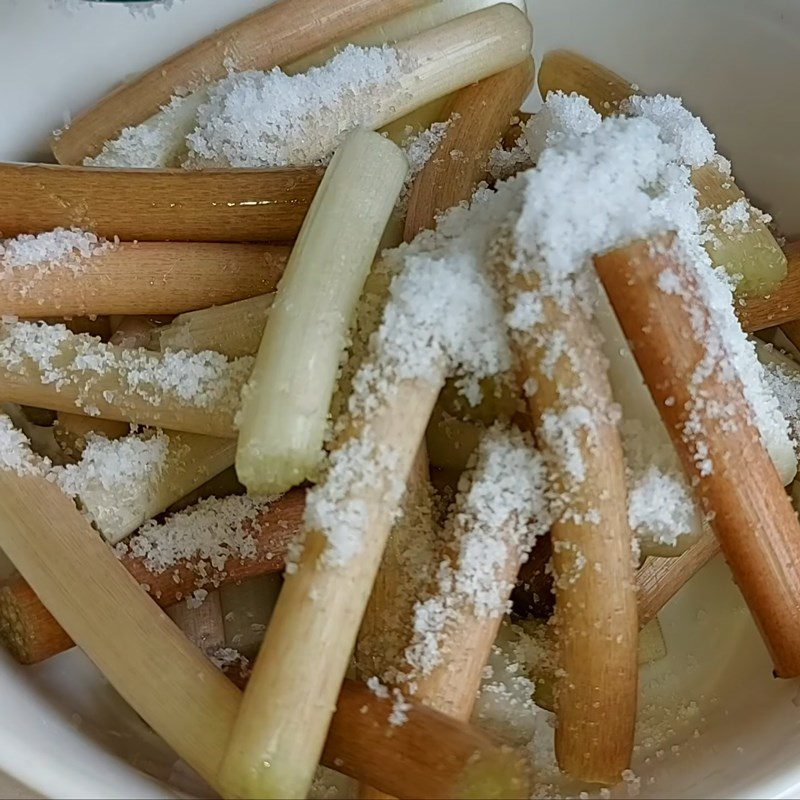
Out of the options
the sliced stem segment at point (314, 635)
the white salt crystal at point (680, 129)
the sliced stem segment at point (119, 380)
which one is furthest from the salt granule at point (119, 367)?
the white salt crystal at point (680, 129)

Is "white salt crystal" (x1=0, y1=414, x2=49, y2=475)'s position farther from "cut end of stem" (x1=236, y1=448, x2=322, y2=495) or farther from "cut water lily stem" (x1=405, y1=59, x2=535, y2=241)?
"cut water lily stem" (x1=405, y1=59, x2=535, y2=241)

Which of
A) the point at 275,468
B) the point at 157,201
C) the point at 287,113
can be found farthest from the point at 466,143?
the point at 275,468

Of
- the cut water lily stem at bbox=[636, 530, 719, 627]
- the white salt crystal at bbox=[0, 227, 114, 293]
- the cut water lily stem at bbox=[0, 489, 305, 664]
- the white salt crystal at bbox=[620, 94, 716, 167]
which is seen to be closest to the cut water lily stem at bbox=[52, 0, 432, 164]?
the white salt crystal at bbox=[0, 227, 114, 293]

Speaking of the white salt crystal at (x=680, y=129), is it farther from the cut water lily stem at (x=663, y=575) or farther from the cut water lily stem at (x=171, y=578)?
the cut water lily stem at (x=171, y=578)

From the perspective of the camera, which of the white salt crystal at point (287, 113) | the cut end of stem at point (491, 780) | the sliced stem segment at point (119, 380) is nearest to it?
the cut end of stem at point (491, 780)

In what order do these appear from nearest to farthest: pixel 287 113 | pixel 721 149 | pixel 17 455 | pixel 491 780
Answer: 1. pixel 491 780
2. pixel 17 455
3. pixel 287 113
4. pixel 721 149

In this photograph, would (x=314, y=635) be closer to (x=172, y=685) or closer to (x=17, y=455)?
(x=172, y=685)

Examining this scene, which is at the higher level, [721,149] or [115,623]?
[721,149]
